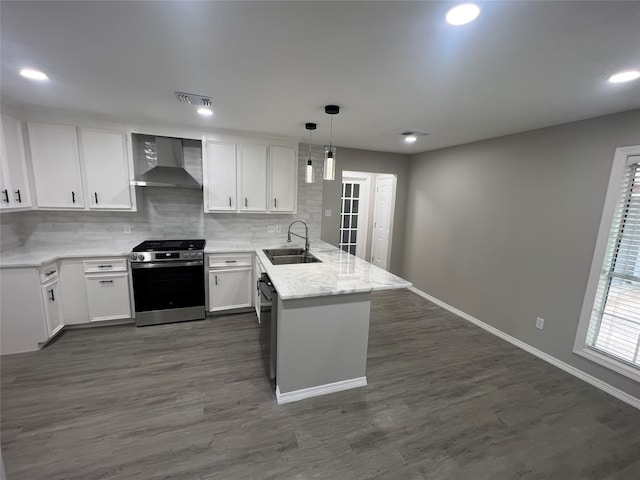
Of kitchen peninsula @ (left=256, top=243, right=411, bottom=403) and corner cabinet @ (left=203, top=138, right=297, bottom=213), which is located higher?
corner cabinet @ (left=203, top=138, right=297, bottom=213)

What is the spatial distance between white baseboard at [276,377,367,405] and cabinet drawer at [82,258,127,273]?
2384 mm

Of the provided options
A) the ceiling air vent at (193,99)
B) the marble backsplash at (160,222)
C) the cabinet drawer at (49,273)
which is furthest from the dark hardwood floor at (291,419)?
the ceiling air vent at (193,99)

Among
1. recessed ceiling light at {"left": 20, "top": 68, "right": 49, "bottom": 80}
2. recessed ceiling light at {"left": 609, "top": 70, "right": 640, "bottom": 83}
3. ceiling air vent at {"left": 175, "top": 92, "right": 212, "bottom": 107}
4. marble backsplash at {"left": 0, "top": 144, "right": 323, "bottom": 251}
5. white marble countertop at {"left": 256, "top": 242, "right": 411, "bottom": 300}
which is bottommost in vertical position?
white marble countertop at {"left": 256, "top": 242, "right": 411, "bottom": 300}

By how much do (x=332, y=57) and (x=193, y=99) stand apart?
1420 mm

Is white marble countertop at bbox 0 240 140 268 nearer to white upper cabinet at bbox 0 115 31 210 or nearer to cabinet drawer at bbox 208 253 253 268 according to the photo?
white upper cabinet at bbox 0 115 31 210

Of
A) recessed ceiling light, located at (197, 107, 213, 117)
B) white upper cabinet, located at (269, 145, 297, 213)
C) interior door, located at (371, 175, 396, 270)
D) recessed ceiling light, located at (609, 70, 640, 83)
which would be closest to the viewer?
recessed ceiling light, located at (609, 70, 640, 83)

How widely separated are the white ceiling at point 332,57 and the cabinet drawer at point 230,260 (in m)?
1.71

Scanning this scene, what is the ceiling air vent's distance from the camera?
231 cm

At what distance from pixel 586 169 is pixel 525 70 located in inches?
63.5

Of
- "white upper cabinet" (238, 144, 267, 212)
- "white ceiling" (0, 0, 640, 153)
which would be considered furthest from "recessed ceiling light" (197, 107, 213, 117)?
"white upper cabinet" (238, 144, 267, 212)

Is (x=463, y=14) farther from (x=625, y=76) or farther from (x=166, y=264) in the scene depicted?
(x=166, y=264)

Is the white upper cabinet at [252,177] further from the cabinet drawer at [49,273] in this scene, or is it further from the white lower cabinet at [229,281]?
the cabinet drawer at [49,273]

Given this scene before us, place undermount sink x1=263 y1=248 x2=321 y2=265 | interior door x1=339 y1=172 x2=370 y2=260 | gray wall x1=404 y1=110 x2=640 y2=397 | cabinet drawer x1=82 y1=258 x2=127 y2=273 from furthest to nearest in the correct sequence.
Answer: interior door x1=339 y1=172 x2=370 y2=260, undermount sink x1=263 y1=248 x2=321 y2=265, cabinet drawer x1=82 y1=258 x2=127 y2=273, gray wall x1=404 y1=110 x2=640 y2=397

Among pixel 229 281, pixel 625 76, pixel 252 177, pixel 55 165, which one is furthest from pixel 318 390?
pixel 55 165
